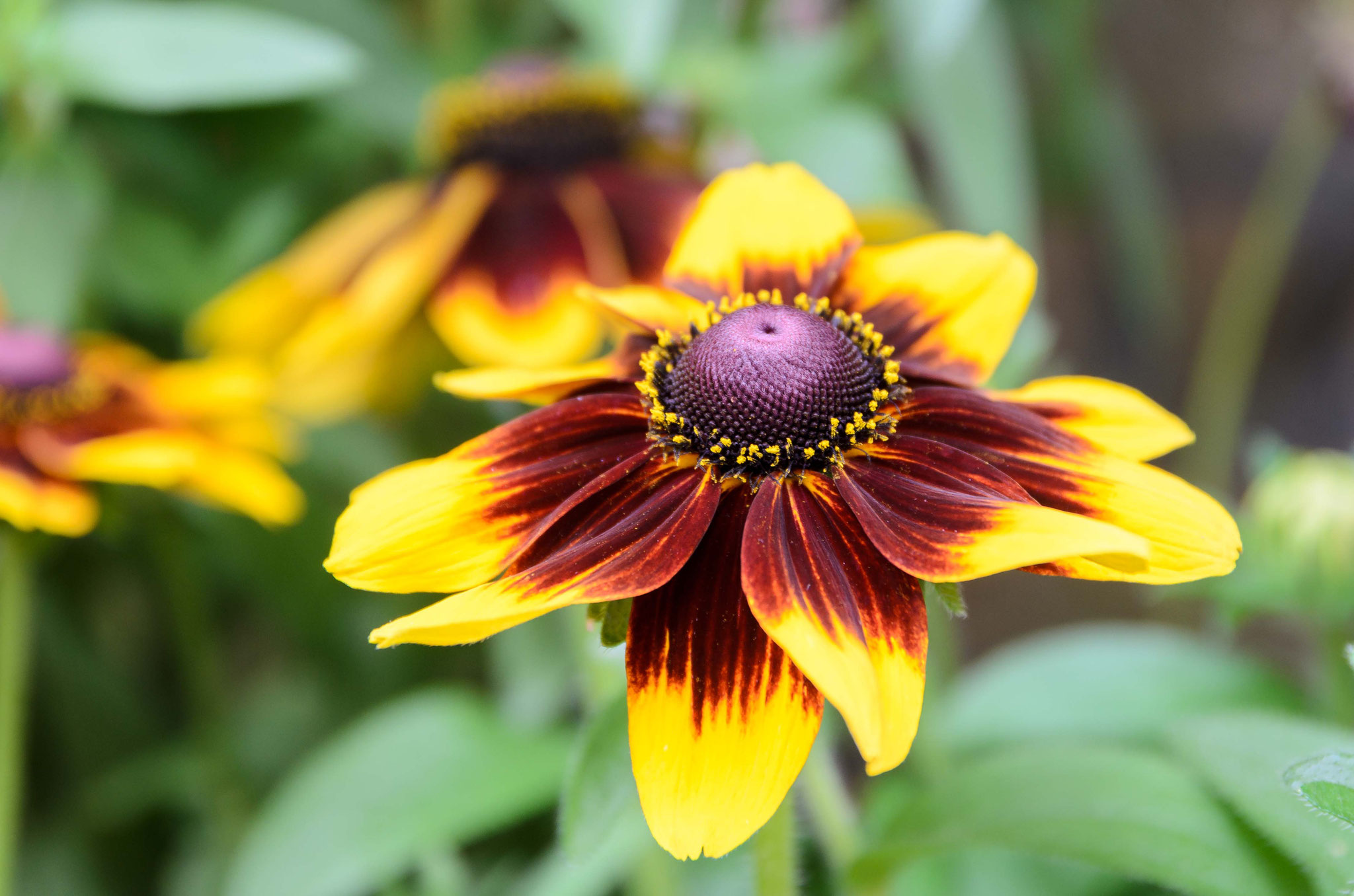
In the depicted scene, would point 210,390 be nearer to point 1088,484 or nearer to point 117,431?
point 117,431

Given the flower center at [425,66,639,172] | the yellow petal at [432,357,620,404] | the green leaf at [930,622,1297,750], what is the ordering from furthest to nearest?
the flower center at [425,66,639,172] < the green leaf at [930,622,1297,750] < the yellow petal at [432,357,620,404]

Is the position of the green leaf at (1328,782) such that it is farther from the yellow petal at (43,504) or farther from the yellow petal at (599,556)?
the yellow petal at (43,504)

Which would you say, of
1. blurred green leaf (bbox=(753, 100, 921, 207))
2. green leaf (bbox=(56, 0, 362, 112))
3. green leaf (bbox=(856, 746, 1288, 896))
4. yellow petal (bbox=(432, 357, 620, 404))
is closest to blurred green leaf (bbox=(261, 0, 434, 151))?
green leaf (bbox=(56, 0, 362, 112))

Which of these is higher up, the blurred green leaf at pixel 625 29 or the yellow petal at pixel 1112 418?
the blurred green leaf at pixel 625 29

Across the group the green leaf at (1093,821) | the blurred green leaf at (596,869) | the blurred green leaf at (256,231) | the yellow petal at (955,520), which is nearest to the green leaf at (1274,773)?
the green leaf at (1093,821)

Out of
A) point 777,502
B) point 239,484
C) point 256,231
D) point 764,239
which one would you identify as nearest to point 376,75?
point 256,231

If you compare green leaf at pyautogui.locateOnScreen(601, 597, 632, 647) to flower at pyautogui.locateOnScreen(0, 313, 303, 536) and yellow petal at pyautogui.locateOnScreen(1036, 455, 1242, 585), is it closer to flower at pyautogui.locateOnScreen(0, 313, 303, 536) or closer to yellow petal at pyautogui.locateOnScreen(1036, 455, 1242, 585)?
yellow petal at pyautogui.locateOnScreen(1036, 455, 1242, 585)

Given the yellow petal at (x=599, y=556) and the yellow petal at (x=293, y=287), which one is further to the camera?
the yellow petal at (x=293, y=287)
